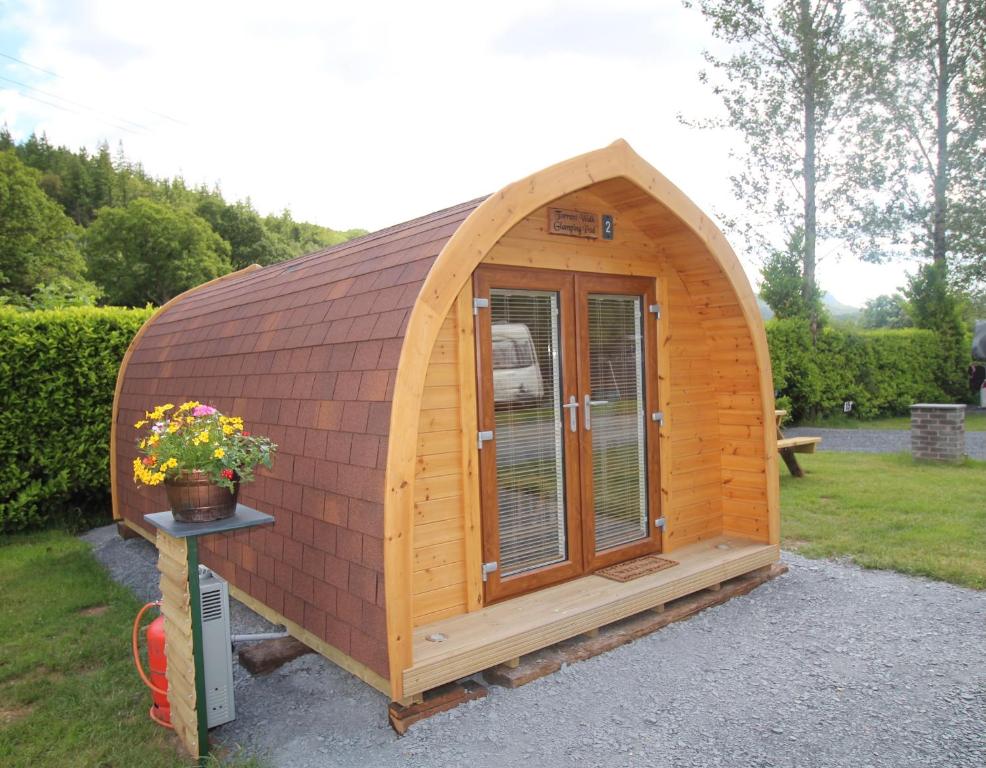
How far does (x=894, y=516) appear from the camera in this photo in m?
6.57

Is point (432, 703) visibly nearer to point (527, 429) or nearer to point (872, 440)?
point (527, 429)

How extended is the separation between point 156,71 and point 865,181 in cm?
2268

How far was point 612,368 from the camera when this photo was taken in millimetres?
4699

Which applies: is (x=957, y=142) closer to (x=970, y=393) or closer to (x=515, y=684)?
(x=970, y=393)

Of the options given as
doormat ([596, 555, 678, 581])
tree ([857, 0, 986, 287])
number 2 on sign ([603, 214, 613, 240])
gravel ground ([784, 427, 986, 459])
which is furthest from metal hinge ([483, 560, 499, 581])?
tree ([857, 0, 986, 287])

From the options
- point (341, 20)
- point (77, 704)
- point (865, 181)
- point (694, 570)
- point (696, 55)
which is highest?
point (696, 55)

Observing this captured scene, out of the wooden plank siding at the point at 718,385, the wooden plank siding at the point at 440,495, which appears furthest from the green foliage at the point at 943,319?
the wooden plank siding at the point at 440,495

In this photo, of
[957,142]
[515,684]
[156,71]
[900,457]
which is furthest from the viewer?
[156,71]

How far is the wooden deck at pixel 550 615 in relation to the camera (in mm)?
3316

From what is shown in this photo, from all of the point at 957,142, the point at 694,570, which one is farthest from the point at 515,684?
the point at 957,142

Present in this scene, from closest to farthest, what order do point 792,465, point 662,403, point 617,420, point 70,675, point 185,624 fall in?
point 185,624
point 70,675
point 617,420
point 662,403
point 792,465

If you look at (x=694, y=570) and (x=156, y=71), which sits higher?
(x=156, y=71)

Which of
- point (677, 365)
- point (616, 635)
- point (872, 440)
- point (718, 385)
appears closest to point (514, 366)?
point (677, 365)

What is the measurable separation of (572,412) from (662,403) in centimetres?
92
